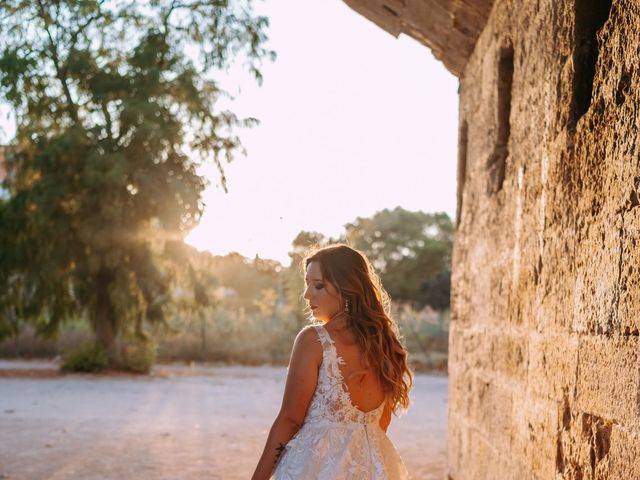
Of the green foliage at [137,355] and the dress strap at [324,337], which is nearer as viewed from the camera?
the dress strap at [324,337]

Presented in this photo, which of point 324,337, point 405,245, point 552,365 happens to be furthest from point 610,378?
point 405,245

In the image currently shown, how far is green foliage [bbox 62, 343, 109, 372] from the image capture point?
18781 mm

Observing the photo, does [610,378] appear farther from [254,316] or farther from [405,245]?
[405,245]

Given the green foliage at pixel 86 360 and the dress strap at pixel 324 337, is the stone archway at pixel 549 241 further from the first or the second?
the green foliage at pixel 86 360

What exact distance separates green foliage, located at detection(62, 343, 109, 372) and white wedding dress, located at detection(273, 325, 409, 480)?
→ 16.4 m

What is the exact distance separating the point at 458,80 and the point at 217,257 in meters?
13.6

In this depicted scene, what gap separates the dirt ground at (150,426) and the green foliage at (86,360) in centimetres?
36

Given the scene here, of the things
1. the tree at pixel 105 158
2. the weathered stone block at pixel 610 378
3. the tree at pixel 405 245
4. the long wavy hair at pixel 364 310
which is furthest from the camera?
the tree at pixel 405 245

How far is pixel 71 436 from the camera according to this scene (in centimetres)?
968

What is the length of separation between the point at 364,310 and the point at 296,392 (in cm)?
40

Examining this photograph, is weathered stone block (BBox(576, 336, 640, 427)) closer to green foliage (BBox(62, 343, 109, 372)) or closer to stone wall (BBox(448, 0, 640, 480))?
stone wall (BBox(448, 0, 640, 480))

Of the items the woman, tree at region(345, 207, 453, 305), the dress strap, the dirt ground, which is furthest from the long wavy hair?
tree at region(345, 207, 453, 305)

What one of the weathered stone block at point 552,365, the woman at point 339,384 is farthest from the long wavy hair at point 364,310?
the weathered stone block at point 552,365

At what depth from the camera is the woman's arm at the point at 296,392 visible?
3162 millimetres
